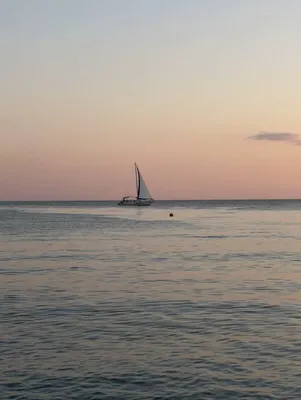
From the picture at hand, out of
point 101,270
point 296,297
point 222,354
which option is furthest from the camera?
point 101,270

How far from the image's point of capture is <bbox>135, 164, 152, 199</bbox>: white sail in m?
175

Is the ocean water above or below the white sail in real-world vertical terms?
below

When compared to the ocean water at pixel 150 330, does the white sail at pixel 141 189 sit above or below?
above

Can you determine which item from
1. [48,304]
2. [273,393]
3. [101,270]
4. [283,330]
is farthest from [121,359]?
[101,270]

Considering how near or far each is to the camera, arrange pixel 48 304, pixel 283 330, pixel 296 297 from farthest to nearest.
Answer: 1. pixel 296 297
2. pixel 48 304
3. pixel 283 330

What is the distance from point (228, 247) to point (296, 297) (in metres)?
24.1

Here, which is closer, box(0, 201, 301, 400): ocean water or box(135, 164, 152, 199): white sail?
box(0, 201, 301, 400): ocean water

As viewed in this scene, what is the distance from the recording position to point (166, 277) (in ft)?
96.4

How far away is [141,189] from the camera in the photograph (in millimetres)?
182750

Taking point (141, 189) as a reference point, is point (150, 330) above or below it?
below

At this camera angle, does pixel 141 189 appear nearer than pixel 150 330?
No

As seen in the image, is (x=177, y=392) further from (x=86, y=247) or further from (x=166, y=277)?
(x=86, y=247)

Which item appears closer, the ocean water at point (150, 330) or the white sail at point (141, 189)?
the ocean water at point (150, 330)

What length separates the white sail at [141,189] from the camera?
17538cm
